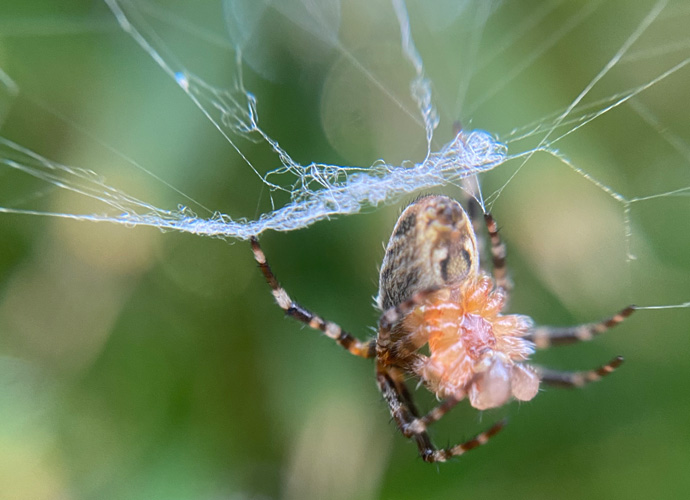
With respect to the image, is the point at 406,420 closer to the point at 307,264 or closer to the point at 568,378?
the point at 568,378

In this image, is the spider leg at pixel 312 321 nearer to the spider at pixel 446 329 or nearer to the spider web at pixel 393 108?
the spider at pixel 446 329

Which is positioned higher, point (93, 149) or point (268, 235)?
point (93, 149)

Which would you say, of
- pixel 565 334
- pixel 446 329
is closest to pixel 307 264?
pixel 446 329

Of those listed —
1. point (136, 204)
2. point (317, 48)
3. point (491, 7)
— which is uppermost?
point (491, 7)

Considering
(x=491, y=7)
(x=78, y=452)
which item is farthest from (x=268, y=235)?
(x=491, y=7)

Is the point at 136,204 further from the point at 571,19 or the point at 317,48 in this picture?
the point at 571,19

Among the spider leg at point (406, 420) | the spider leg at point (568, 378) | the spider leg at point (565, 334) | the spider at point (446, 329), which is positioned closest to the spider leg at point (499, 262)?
the spider at point (446, 329)

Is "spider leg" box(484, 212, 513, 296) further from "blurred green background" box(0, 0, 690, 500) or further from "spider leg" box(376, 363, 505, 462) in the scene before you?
"spider leg" box(376, 363, 505, 462)
